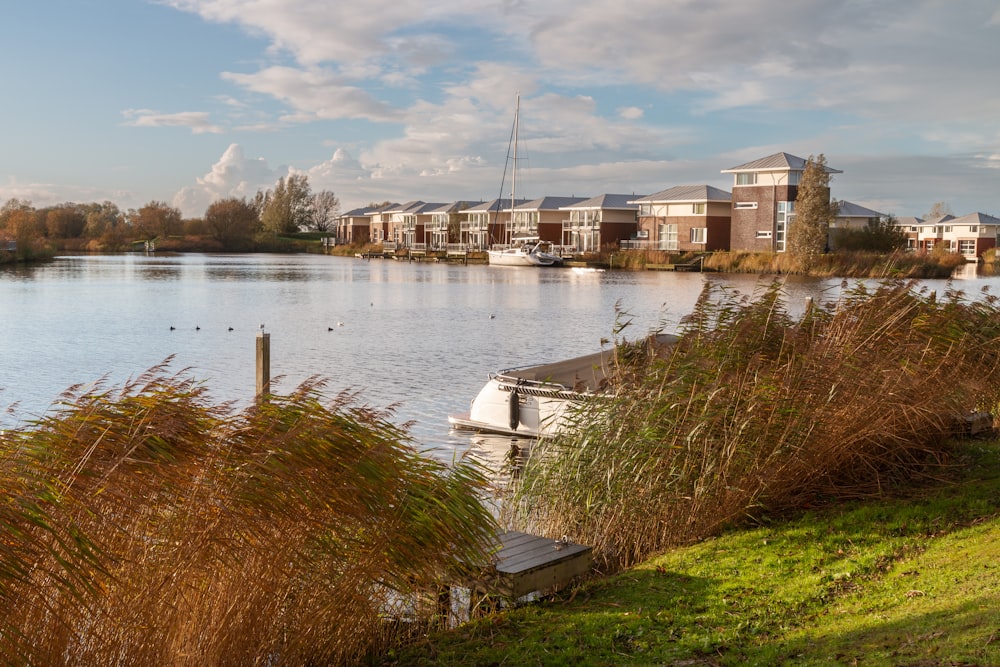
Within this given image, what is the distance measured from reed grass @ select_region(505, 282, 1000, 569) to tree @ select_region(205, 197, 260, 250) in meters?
132

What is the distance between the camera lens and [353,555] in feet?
17.5

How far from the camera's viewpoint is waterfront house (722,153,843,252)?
72688 mm

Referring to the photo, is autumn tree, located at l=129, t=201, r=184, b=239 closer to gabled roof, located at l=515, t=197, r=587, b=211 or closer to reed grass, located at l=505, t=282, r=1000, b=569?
gabled roof, located at l=515, t=197, r=587, b=211

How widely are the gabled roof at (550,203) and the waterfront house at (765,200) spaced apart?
26964mm

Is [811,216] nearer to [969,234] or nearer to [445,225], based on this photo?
[969,234]

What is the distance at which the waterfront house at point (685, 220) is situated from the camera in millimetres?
81500

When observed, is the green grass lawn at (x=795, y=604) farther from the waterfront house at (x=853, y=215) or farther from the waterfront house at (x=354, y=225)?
the waterfront house at (x=354, y=225)

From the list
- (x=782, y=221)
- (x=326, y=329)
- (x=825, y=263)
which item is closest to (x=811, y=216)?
(x=825, y=263)

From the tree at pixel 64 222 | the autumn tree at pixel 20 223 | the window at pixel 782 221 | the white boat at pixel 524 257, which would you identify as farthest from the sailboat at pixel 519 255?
the tree at pixel 64 222

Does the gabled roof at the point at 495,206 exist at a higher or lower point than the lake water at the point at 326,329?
higher

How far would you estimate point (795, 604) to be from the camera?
596cm

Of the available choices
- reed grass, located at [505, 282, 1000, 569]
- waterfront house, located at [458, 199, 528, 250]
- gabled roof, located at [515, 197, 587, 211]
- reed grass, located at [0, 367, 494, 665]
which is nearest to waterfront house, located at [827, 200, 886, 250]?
gabled roof, located at [515, 197, 587, 211]

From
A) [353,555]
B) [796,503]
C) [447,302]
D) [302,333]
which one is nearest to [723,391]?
[796,503]

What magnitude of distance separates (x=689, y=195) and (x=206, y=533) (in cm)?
8216
